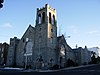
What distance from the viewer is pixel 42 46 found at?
5781 centimetres

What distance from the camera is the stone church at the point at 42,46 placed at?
187 ft

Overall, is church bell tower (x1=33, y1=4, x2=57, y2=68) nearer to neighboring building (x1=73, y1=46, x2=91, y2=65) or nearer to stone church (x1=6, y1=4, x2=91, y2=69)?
stone church (x1=6, y1=4, x2=91, y2=69)

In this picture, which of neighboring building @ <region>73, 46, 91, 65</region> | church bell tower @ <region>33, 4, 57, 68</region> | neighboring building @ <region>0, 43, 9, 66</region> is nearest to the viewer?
church bell tower @ <region>33, 4, 57, 68</region>

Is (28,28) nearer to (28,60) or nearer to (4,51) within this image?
(28,60)

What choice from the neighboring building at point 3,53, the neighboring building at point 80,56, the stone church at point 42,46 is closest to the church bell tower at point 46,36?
the stone church at point 42,46

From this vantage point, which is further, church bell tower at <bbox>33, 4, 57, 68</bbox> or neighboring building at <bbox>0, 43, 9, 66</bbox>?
neighboring building at <bbox>0, 43, 9, 66</bbox>

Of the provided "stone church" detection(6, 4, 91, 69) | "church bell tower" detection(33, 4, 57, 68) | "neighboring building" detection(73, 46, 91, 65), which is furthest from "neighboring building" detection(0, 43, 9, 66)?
"neighboring building" detection(73, 46, 91, 65)

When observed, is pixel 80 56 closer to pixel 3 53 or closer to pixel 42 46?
pixel 42 46

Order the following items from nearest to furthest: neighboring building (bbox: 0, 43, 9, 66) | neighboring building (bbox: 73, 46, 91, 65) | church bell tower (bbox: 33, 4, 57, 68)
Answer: church bell tower (bbox: 33, 4, 57, 68) < neighboring building (bbox: 73, 46, 91, 65) < neighboring building (bbox: 0, 43, 9, 66)

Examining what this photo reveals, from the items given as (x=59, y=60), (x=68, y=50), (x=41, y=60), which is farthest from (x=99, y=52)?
(x=41, y=60)

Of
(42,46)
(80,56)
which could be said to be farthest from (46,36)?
(80,56)

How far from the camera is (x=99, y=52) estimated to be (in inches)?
4673

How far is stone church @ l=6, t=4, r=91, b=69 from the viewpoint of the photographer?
5712 centimetres

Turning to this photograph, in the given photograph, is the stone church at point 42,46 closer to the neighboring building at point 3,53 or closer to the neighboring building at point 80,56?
the neighboring building at point 80,56
